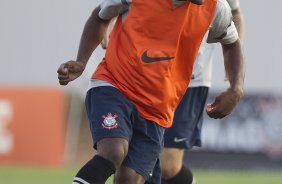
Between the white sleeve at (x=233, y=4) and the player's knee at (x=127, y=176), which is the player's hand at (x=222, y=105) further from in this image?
the white sleeve at (x=233, y=4)

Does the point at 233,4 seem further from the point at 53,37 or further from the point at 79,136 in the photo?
the point at 53,37

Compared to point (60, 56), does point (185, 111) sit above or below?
above

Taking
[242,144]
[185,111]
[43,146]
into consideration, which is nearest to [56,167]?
[43,146]

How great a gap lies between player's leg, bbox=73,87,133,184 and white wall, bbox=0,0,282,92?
15.7 metres

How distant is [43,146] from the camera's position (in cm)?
1798

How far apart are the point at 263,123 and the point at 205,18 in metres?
11.8

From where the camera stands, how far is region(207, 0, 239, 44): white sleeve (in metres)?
7.11

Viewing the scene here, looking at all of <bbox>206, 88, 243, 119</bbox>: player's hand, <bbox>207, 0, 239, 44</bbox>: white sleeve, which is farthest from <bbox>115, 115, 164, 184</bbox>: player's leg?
<bbox>207, 0, 239, 44</bbox>: white sleeve

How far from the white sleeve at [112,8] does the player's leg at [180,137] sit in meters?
2.18

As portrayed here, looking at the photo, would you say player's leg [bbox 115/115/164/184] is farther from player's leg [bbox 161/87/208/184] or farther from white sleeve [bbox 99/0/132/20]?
player's leg [bbox 161/87/208/184]

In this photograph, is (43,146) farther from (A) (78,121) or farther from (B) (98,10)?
(B) (98,10)

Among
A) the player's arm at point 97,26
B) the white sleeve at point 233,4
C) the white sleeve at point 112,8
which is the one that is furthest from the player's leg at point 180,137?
the white sleeve at point 112,8

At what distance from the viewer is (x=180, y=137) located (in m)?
9.21

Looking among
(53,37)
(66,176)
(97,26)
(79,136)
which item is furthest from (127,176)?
(53,37)
